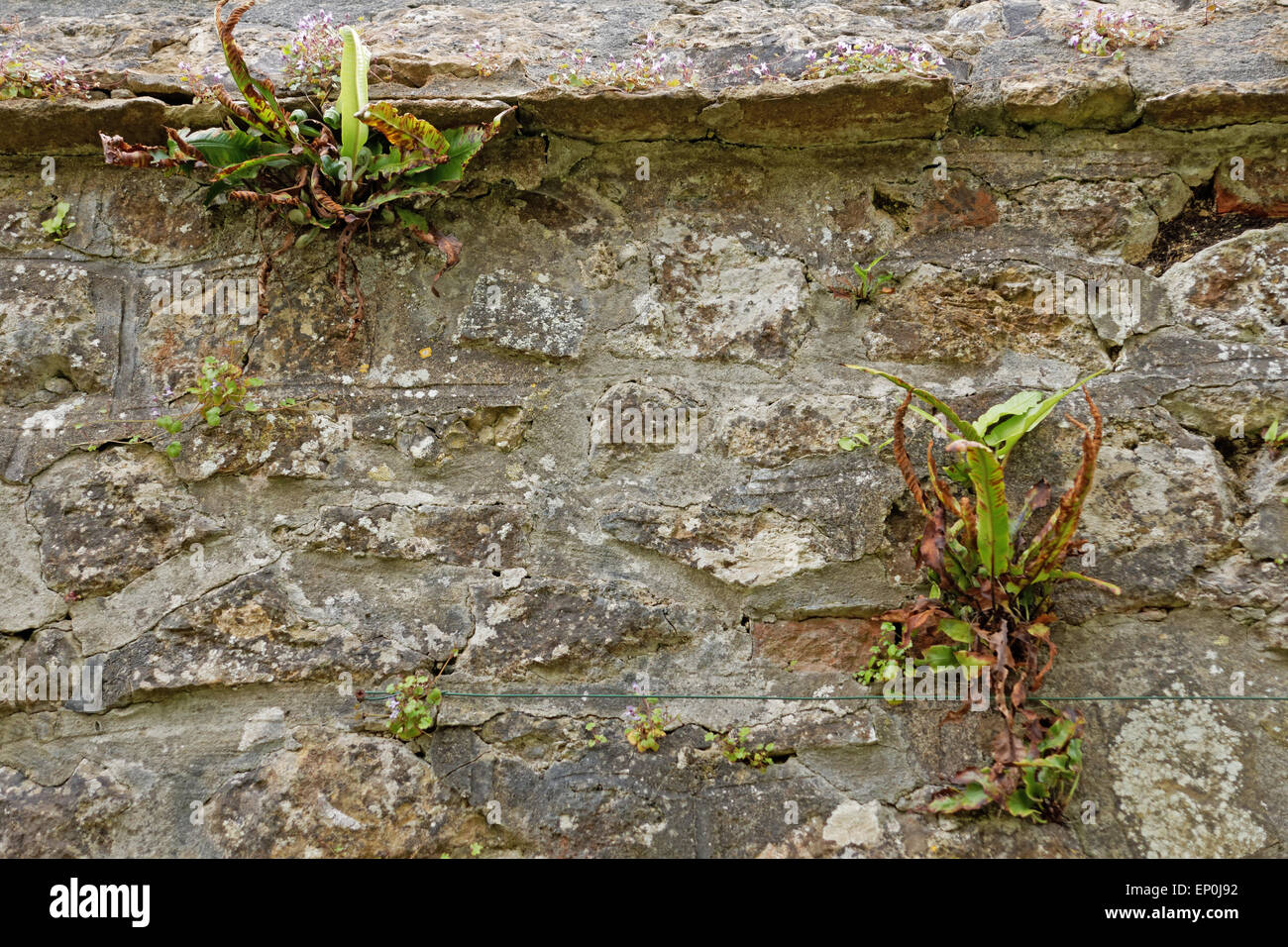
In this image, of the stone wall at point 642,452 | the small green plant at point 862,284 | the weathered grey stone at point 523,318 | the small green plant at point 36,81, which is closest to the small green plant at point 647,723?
the stone wall at point 642,452

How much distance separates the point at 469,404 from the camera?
68.8 inches

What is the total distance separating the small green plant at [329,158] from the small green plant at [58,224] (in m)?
0.23

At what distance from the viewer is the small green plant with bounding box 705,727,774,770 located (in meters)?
1.54

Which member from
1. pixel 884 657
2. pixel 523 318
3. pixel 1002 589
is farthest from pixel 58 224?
pixel 1002 589

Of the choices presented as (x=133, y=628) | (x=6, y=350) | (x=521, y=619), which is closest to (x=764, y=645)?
(x=521, y=619)

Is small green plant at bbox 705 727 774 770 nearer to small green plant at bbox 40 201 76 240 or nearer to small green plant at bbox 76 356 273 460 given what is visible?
small green plant at bbox 76 356 273 460

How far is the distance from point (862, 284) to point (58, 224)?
1.68 m

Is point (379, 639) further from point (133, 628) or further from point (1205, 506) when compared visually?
point (1205, 506)

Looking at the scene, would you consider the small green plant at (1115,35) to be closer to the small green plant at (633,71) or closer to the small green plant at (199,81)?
the small green plant at (633,71)

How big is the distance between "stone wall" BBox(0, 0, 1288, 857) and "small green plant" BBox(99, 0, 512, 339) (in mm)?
75

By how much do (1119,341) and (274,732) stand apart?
177 cm

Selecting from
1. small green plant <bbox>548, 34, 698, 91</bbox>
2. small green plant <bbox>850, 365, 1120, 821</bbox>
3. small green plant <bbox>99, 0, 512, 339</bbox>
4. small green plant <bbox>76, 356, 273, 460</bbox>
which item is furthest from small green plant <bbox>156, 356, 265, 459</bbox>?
small green plant <bbox>850, 365, 1120, 821</bbox>

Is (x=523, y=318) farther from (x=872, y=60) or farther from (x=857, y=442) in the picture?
(x=872, y=60)

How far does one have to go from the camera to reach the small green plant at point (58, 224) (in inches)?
72.6
